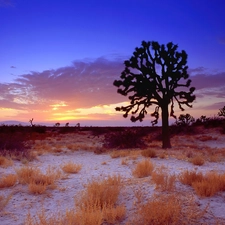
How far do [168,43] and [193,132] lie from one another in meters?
17.6

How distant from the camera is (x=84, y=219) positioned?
15.3 ft

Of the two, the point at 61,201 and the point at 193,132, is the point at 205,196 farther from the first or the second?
the point at 193,132

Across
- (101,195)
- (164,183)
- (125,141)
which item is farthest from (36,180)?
(125,141)

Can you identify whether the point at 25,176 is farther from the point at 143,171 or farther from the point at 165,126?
the point at 165,126

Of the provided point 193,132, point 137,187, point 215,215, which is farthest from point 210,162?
point 193,132

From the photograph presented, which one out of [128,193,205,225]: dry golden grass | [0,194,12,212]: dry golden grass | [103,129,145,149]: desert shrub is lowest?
[0,194,12,212]: dry golden grass

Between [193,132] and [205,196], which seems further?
A: [193,132]

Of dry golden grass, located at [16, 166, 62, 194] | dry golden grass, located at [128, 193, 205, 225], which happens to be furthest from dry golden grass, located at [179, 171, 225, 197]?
dry golden grass, located at [16, 166, 62, 194]

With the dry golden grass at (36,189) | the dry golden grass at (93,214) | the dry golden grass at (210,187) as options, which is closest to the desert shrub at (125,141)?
the dry golden grass at (36,189)

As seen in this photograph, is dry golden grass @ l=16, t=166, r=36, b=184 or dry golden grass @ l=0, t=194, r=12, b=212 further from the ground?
dry golden grass @ l=16, t=166, r=36, b=184

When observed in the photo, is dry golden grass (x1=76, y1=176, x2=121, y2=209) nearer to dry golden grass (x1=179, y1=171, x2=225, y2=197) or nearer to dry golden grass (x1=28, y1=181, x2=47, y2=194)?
dry golden grass (x1=28, y1=181, x2=47, y2=194)

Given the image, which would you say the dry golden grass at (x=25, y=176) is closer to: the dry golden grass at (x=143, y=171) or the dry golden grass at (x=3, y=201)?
the dry golden grass at (x=3, y=201)

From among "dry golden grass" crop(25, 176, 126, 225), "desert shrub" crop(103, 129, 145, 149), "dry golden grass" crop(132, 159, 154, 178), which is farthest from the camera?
"desert shrub" crop(103, 129, 145, 149)

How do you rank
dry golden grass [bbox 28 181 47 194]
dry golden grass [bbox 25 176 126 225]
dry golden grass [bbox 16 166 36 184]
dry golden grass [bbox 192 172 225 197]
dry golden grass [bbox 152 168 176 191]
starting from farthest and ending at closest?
dry golden grass [bbox 16 166 36 184]
dry golden grass [bbox 28 181 47 194]
dry golden grass [bbox 152 168 176 191]
dry golden grass [bbox 192 172 225 197]
dry golden grass [bbox 25 176 126 225]
